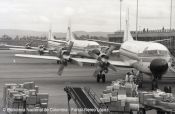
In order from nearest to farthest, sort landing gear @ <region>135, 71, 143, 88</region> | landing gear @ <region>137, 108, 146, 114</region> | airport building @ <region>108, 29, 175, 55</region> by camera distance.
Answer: landing gear @ <region>137, 108, 146, 114</region>, landing gear @ <region>135, 71, 143, 88</region>, airport building @ <region>108, 29, 175, 55</region>

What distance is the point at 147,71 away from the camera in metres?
30.4

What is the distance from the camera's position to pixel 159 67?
Answer: 27.3 meters

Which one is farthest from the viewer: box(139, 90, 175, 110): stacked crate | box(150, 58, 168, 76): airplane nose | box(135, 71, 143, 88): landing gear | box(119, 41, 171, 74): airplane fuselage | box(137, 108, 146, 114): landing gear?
box(119, 41, 171, 74): airplane fuselage

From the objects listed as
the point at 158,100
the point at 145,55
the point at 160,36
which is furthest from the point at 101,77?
the point at 160,36

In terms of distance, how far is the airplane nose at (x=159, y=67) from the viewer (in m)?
27.2

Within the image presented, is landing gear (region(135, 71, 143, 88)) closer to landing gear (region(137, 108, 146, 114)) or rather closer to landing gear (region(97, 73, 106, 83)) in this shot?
landing gear (region(97, 73, 106, 83))

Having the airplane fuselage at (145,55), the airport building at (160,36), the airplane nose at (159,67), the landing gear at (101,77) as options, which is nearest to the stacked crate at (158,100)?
the airplane nose at (159,67)

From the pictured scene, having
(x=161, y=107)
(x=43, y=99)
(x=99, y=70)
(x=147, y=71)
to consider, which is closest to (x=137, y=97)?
(x=161, y=107)

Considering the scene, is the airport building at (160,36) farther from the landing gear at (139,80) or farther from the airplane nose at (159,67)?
the airplane nose at (159,67)

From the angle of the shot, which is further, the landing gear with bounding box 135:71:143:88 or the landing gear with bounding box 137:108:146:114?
the landing gear with bounding box 135:71:143:88

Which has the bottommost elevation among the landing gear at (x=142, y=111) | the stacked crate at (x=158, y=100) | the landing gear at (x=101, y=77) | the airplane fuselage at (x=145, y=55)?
the landing gear at (x=101, y=77)

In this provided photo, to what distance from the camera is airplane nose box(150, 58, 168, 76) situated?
2720 centimetres

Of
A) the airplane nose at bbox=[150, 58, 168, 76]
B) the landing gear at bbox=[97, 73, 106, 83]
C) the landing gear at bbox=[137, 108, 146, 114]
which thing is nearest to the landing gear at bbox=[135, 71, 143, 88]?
the airplane nose at bbox=[150, 58, 168, 76]

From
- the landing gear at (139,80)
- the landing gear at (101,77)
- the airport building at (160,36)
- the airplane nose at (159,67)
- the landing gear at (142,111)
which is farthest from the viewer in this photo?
the airport building at (160,36)
